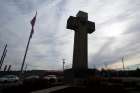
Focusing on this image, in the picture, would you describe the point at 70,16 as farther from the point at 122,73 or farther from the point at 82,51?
the point at 122,73

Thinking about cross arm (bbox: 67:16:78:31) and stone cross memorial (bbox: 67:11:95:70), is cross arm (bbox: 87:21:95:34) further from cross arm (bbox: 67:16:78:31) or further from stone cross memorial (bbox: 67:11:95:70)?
cross arm (bbox: 67:16:78:31)

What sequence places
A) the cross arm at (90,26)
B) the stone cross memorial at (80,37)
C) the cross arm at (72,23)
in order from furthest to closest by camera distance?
the cross arm at (90,26) < the cross arm at (72,23) < the stone cross memorial at (80,37)

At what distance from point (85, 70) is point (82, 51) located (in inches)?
195

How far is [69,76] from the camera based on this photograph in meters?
37.8

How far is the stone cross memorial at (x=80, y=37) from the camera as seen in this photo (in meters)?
38.0

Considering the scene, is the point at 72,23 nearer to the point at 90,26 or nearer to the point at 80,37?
the point at 80,37

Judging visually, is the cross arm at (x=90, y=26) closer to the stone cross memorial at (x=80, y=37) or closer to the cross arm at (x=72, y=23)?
the stone cross memorial at (x=80, y=37)

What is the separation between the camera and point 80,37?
1617 inches

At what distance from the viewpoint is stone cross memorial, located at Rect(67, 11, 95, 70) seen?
38.0 metres

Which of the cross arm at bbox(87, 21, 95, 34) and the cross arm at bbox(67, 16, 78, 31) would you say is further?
the cross arm at bbox(87, 21, 95, 34)

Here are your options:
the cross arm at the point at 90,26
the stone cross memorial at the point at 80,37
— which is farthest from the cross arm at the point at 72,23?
the cross arm at the point at 90,26

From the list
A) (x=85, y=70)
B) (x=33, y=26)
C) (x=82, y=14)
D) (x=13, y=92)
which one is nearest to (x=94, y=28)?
(x=82, y=14)

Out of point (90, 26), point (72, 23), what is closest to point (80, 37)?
point (72, 23)

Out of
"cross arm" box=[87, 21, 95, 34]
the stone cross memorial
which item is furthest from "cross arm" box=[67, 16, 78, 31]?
"cross arm" box=[87, 21, 95, 34]
